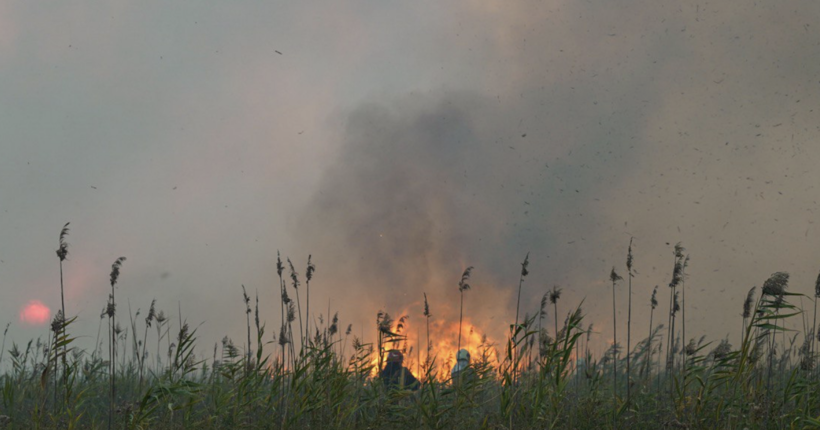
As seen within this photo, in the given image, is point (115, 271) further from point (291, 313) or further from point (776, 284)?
point (776, 284)

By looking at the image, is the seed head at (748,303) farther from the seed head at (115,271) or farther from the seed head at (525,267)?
Result: the seed head at (115,271)

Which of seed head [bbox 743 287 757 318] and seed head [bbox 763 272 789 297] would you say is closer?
seed head [bbox 763 272 789 297]

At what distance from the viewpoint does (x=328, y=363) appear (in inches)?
274

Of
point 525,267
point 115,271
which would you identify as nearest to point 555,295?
point 525,267

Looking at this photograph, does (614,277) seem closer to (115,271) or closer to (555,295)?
(555,295)

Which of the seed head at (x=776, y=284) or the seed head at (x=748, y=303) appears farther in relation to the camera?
the seed head at (x=748, y=303)

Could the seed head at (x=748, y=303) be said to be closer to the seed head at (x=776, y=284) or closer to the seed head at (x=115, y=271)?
the seed head at (x=776, y=284)

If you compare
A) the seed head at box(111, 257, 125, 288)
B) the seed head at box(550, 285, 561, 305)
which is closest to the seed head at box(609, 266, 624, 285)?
the seed head at box(550, 285, 561, 305)

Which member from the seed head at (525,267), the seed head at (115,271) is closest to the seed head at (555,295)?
the seed head at (525,267)

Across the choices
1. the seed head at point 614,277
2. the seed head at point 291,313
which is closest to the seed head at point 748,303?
the seed head at point 614,277

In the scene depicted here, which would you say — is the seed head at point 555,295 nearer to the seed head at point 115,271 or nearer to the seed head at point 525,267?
the seed head at point 525,267

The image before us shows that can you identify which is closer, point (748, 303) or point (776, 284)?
point (776, 284)

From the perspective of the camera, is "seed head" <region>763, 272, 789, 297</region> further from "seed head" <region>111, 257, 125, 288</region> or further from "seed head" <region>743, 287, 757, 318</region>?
"seed head" <region>111, 257, 125, 288</region>

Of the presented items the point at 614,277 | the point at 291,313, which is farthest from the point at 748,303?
the point at 291,313
